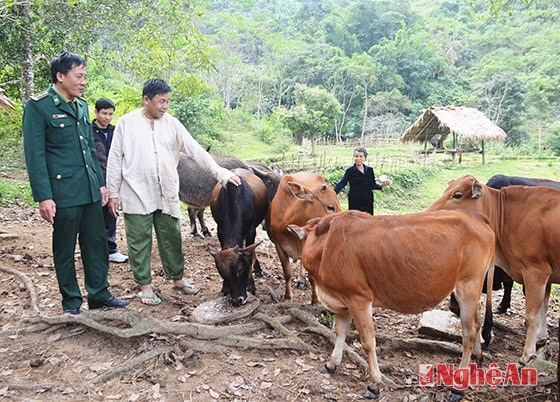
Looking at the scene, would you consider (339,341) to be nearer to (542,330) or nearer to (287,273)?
(287,273)

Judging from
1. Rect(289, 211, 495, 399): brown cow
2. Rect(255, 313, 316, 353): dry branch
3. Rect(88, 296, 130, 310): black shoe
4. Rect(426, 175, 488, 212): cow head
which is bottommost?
Rect(255, 313, 316, 353): dry branch

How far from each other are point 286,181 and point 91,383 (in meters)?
3.15

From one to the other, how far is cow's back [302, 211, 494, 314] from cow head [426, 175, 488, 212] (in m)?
1.09

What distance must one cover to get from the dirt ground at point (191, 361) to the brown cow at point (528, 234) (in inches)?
25.3

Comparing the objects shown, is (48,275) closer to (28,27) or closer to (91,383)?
(91,383)

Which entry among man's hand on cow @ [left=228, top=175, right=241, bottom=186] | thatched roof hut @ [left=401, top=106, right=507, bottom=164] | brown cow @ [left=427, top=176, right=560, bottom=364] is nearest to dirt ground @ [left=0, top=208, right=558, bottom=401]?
brown cow @ [left=427, top=176, right=560, bottom=364]

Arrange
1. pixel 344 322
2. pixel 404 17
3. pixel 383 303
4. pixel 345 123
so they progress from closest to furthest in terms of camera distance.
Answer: pixel 383 303 → pixel 344 322 → pixel 345 123 → pixel 404 17

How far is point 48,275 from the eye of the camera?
18.4 feet

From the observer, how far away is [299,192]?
514cm

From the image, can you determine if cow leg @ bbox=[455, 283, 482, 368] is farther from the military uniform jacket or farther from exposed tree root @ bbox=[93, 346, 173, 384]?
the military uniform jacket

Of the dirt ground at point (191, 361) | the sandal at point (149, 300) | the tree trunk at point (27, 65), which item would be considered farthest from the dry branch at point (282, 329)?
the tree trunk at point (27, 65)

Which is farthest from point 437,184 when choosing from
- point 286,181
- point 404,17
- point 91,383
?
point 404,17

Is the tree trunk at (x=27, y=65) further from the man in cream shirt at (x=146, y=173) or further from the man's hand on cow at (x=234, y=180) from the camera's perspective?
the man's hand on cow at (x=234, y=180)

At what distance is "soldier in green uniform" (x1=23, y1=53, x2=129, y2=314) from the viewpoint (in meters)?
3.78
